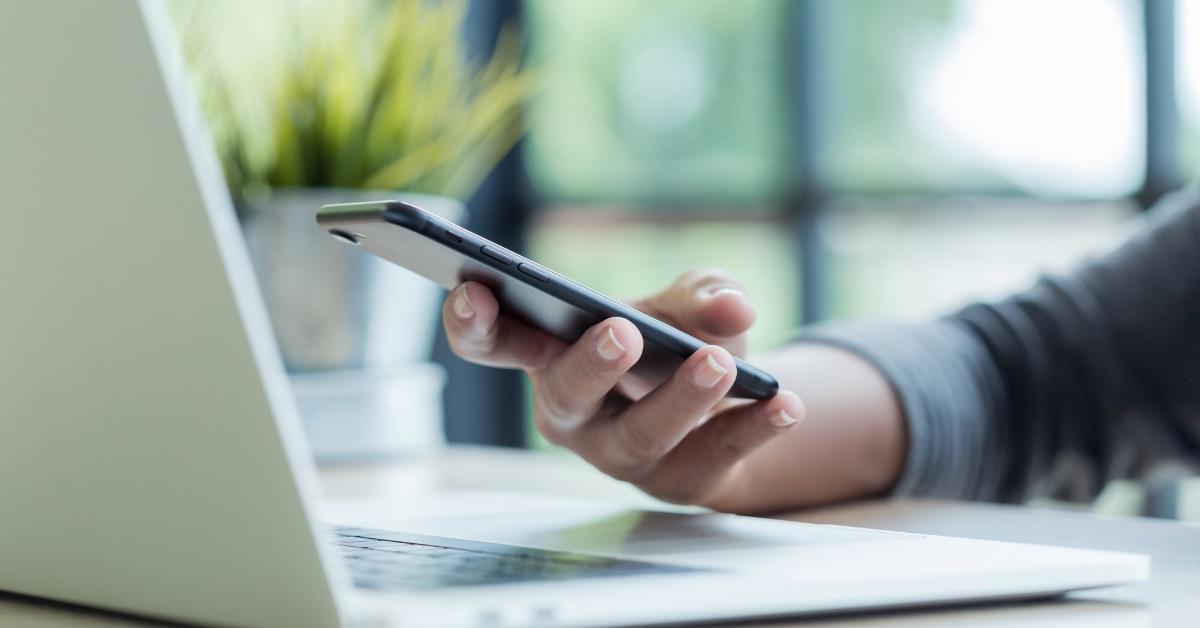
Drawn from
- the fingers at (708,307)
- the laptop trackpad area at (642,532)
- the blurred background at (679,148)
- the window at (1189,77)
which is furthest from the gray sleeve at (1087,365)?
the window at (1189,77)

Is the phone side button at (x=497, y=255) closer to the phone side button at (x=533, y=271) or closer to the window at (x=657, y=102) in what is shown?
the phone side button at (x=533, y=271)

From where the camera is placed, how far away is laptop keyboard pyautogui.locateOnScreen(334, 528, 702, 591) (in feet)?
1.22

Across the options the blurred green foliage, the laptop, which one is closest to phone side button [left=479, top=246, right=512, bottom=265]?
the laptop

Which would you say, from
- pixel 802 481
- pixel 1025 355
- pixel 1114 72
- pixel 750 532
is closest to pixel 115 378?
pixel 750 532

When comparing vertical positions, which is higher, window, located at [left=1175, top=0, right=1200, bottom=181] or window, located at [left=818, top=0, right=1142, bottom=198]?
window, located at [left=818, top=0, right=1142, bottom=198]

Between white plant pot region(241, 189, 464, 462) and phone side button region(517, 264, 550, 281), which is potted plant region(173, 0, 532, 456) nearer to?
white plant pot region(241, 189, 464, 462)

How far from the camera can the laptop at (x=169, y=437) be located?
0.30 meters

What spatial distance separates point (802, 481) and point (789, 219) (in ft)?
6.37

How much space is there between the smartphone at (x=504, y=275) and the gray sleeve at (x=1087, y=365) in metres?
0.32

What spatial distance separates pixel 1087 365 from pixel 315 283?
0.67 metres

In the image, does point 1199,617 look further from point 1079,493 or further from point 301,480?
point 1079,493

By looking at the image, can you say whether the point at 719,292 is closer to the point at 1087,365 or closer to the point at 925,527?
the point at 925,527

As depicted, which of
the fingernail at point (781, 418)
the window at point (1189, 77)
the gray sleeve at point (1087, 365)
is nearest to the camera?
the fingernail at point (781, 418)

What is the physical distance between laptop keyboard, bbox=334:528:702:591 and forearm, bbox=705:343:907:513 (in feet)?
0.78
